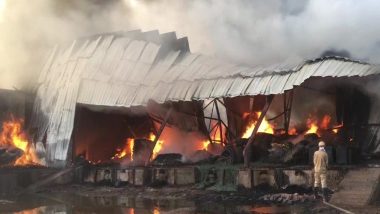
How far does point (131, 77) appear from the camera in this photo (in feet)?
73.9

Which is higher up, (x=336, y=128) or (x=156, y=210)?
(x=336, y=128)

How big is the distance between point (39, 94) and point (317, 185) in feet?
55.8

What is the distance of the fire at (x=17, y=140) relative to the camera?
23.9 metres

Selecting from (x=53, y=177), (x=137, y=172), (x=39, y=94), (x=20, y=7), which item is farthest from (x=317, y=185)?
(x=20, y=7)

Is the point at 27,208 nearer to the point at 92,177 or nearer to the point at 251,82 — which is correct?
the point at 92,177

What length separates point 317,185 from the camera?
1380 cm

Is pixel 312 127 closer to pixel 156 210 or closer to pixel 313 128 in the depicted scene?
pixel 313 128

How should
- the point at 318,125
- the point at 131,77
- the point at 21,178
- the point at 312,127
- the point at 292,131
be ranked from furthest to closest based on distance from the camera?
1. the point at 131,77
2. the point at 292,131
3. the point at 312,127
4. the point at 318,125
5. the point at 21,178

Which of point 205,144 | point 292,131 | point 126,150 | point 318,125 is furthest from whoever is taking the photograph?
A: point 126,150

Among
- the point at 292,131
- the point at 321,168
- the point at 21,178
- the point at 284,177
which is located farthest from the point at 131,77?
the point at 321,168

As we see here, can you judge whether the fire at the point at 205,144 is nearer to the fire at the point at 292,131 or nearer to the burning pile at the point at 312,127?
the burning pile at the point at 312,127

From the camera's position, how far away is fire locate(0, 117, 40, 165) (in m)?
23.9

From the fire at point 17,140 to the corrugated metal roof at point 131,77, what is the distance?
0.83m

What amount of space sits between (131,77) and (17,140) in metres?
6.96
